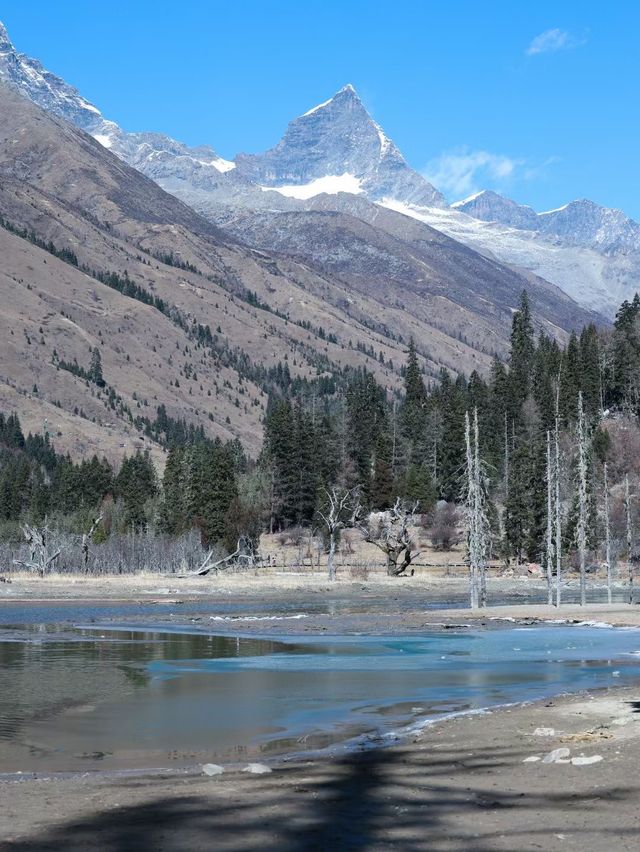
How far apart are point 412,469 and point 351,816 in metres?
126

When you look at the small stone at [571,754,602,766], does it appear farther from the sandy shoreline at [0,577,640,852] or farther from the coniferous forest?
the coniferous forest

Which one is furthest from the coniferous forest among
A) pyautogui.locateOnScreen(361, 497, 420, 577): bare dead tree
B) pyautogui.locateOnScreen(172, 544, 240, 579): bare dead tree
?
pyautogui.locateOnScreen(361, 497, 420, 577): bare dead tree

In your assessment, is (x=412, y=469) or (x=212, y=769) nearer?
(x=212, y=769)

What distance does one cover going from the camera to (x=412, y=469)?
140m

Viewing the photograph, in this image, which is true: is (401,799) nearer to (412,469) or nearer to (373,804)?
(373,804)

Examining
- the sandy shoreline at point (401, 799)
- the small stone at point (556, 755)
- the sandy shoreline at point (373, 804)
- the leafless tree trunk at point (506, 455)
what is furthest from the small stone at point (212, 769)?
the leafless tree trunk at point (506, 455)

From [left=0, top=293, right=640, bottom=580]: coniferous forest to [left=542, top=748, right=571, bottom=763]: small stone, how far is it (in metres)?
90.4

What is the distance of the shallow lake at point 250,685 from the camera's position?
74.7ft

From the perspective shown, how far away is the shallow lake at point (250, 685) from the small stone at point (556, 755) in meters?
4.96

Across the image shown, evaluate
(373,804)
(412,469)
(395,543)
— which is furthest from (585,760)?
(412,469)

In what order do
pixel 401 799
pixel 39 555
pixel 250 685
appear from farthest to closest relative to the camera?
1. pixel 39 555
2. pixel 250 685
3. pixel 401 799

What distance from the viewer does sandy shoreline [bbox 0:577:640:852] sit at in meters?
13.7

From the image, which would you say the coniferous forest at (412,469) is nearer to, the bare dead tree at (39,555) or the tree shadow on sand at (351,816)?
the bare dead tree at (39,555)

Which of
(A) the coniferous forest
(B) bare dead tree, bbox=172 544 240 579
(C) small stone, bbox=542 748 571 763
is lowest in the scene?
(C) small stone, bbox=542 748 571 763
